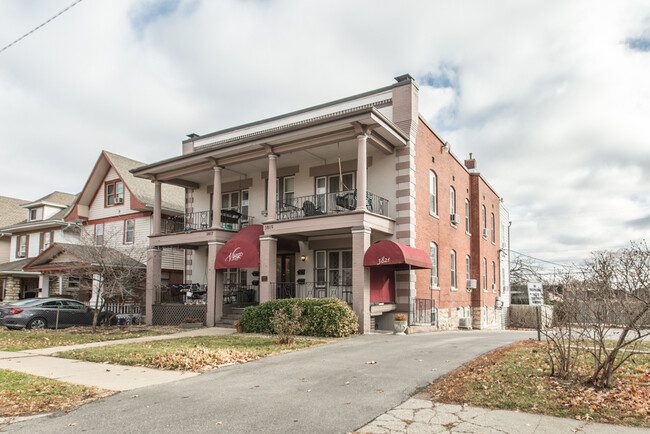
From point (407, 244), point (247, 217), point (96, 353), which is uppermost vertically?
point (247, 217)

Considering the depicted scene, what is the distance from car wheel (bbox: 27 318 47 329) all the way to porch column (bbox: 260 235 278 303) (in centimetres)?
929

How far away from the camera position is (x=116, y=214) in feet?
100

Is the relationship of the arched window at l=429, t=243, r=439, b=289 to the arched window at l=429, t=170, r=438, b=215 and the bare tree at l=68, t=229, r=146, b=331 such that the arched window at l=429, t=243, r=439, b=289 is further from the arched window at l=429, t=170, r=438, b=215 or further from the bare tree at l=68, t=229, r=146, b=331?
the bare tree at l=68, t=229, r=146, b=331

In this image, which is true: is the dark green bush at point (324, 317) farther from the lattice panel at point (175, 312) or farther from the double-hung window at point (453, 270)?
the double-hung window at point (453, 270)

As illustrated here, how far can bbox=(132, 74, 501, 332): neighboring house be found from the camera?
17.3 m

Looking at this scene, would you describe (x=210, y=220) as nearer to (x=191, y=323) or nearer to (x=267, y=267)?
(x=191, y=323)

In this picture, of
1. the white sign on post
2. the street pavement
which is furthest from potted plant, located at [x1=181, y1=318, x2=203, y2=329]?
the white sign on post

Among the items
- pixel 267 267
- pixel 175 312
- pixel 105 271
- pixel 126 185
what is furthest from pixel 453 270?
pixel 126 185

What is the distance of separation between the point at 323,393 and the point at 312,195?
42.7ft

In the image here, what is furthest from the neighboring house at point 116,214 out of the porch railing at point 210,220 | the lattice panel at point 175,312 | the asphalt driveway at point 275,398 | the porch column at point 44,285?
the asphalt driveway at point 275,398

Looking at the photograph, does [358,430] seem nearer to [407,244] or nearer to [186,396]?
[186,396]

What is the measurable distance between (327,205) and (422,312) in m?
→ 5.72

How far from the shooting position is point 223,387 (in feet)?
27.2

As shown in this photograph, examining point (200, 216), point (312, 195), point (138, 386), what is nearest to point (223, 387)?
point (138, 386)
